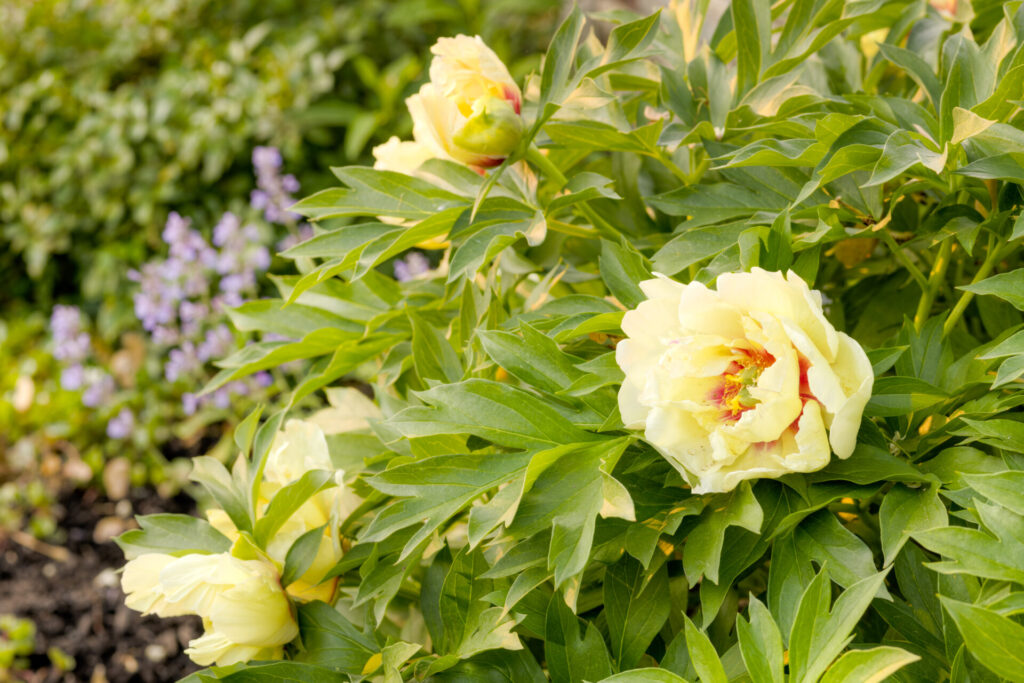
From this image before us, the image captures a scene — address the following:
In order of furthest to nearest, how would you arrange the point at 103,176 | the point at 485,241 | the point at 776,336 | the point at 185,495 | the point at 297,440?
the point at 103,176 → the point at 185,495 → the point at 297,440 → the point at 485,241 → the point at 776,336


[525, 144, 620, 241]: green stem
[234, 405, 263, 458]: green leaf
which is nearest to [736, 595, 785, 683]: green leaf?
[525, 144, 620, 241]: green stem

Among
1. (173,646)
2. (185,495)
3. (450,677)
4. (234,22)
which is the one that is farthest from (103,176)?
(450,677)

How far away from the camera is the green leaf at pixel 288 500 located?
764mm

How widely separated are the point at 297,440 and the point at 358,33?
2.43 meters

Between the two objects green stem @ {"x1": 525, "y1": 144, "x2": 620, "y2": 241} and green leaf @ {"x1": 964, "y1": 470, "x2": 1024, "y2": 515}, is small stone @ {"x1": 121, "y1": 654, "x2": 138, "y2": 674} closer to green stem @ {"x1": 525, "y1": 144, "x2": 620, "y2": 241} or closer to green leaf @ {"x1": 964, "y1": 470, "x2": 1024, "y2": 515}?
green stem @ {"x1": 525, "y1": 144, "x2": 620, "y2": 241}

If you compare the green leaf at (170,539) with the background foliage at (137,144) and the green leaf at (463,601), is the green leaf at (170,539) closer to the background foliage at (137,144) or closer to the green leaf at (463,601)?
the green leaf at (463,601)

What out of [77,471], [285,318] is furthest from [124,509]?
[285,318]

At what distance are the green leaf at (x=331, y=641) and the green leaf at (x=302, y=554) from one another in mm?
34

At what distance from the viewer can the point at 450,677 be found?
2.28ft

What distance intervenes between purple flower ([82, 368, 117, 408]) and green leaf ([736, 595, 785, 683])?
7.74 feet

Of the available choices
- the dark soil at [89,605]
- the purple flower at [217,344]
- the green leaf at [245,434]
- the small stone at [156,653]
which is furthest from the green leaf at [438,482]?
the purple flower at [217,344]

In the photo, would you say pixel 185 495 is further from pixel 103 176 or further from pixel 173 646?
pixel 103 176

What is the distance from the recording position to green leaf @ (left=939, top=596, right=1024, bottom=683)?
51 cm

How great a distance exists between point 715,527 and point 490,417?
171 mm
